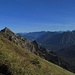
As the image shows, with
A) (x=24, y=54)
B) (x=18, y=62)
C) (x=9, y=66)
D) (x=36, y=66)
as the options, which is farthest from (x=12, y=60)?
(x=24, y=54)

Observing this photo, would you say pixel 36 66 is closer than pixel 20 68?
No

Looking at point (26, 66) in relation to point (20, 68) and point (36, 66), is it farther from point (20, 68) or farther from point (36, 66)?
point (36, 66)

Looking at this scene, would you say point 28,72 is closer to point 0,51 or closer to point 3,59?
point 3,59

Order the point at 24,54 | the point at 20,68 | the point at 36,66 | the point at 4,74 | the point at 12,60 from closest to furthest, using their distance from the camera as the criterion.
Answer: the point at 4,74 < the point at 20,68 < the point at 12,60 < the point at 36,66 < the point at 24,54

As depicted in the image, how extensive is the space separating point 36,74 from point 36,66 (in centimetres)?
310

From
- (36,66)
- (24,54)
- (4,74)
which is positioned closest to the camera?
(4,74)

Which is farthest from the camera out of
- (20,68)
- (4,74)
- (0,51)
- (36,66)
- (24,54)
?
→ (24,54)

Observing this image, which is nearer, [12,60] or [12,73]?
[12,73]

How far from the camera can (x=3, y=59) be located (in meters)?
20.8

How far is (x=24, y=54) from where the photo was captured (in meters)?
30.4

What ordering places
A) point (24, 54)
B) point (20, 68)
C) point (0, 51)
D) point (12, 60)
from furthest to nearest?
point (24, 54), point (0, 51), point (12, 60), point (20, 68)

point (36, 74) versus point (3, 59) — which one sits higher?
point (3, 59)

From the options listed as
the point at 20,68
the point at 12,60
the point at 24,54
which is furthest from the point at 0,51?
the point at 24,54

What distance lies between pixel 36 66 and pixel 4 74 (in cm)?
681
